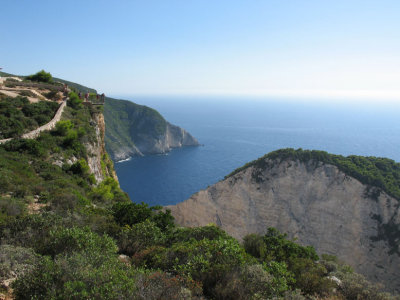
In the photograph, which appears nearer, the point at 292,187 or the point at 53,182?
the point at 53,182

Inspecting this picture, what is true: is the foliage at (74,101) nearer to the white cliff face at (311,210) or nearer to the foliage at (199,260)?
the white cliff face at (311,210)

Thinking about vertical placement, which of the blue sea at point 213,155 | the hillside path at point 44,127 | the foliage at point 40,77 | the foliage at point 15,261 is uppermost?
the foliage at point 40,77

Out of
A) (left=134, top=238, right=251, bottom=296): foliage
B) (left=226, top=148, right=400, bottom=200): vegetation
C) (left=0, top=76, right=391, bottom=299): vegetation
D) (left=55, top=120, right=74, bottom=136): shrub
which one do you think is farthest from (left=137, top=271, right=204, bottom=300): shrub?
(left=226, top=148, right=400, bottom=200): vegetation

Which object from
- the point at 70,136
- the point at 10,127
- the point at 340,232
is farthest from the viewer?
the point at 340,232

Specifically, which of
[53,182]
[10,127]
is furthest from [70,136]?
[53,182]

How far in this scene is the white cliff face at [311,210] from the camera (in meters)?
41.9

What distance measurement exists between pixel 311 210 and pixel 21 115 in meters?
50.1

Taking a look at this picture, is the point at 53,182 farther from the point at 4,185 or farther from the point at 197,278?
the point at 197,278

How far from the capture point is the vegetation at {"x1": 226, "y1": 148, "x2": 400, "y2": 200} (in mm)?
45753

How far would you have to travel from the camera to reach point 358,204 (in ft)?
151

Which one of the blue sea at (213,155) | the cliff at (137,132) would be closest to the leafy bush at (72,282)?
the blue sea at (213,155)

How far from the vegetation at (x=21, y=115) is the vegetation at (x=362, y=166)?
41286mm

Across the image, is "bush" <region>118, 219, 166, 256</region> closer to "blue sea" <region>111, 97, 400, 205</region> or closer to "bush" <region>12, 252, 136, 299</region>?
"bush" <region>12, 252, 136, 299</region>

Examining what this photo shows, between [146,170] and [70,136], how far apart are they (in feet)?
267
